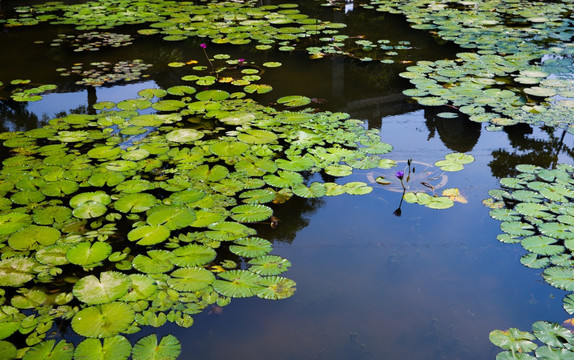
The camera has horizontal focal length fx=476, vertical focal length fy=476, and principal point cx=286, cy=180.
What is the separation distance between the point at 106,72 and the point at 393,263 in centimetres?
342

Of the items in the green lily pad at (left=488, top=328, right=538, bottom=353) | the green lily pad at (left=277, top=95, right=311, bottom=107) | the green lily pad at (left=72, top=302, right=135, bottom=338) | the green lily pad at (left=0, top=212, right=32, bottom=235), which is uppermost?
the green lily pad at (left=277, top=95, right=311, bottom=107)

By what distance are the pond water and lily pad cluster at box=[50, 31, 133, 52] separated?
1.61 meters

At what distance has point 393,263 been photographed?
79.4 inches

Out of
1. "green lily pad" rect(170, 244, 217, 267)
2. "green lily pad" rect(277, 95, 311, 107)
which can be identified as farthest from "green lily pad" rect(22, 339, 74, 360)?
"green lily pad" rect(277, 95, 311, 107)

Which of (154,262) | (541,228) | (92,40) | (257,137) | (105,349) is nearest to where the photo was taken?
(105,349)

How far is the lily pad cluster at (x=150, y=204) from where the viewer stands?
178cm

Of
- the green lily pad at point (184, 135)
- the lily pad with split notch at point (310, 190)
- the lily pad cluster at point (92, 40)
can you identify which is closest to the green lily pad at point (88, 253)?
the lily pad with split notch at point (310, 190)

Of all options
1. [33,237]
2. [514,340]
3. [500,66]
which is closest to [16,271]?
[33,237]

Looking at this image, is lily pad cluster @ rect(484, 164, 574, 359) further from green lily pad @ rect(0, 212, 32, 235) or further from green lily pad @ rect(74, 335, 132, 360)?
green lily pad @ rect(0, 212, 32, 235)

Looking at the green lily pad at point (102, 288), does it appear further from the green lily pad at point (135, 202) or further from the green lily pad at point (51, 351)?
the green lily pad at point (135, 202)

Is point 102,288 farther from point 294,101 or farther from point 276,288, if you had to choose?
point 294,101

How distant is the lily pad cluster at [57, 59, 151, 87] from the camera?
415 centimetres

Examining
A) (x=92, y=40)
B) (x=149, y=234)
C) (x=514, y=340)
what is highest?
(x=92, y=40)

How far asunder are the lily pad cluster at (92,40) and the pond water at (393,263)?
161cm
